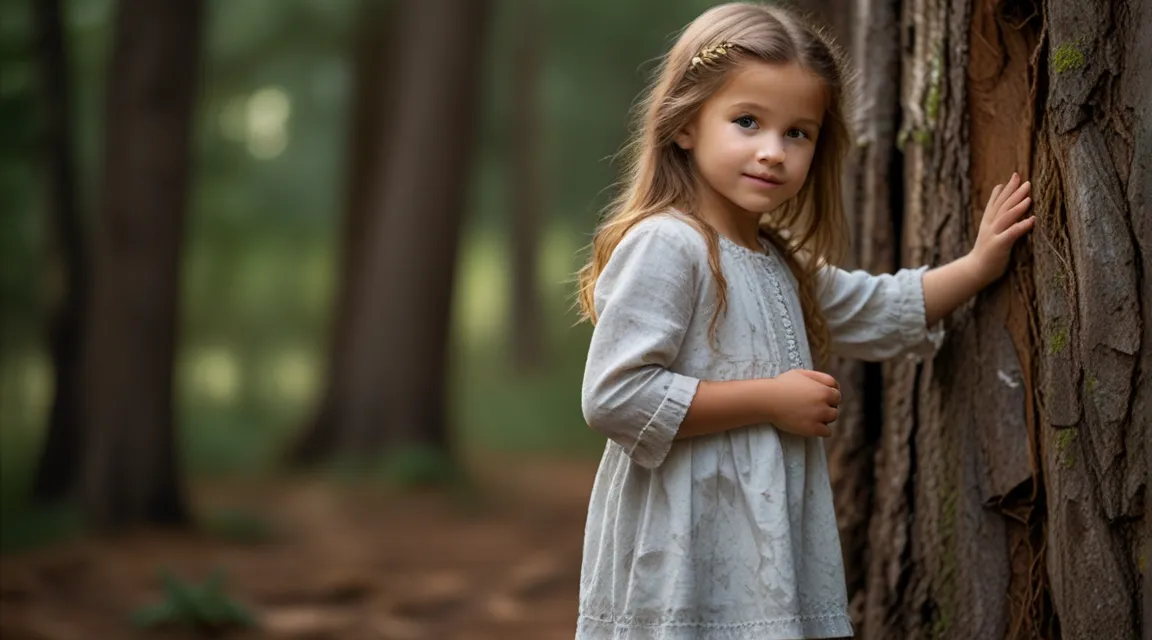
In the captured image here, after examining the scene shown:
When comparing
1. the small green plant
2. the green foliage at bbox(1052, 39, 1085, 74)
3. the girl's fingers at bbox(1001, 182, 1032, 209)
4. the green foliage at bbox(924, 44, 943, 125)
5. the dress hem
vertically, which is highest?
the green foliage at bbox(924, 44, 943, 125)

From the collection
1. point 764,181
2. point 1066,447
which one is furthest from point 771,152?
point 1066,447

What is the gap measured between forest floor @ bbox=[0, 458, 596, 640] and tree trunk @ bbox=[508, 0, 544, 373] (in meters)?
10.1

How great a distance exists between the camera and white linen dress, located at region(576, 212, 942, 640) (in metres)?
2.49

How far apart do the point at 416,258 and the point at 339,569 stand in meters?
3.76

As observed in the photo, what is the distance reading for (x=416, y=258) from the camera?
11.2m

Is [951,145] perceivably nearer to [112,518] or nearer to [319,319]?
[112,518]

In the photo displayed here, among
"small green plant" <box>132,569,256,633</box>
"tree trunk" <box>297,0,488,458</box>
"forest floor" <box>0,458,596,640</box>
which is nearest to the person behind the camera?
"small green plant" <box>132,569,256,633</box>

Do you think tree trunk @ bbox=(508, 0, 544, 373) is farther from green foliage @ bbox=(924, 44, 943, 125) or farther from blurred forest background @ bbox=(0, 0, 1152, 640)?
green foliage @ bbox=(924, 44, 943, 125)

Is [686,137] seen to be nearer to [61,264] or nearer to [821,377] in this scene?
[821,377]

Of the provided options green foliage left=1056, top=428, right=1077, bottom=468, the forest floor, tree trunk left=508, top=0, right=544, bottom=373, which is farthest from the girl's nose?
tree trunk left=508, top=0, right=544, bottom=373

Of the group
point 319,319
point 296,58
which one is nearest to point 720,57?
point 296,58

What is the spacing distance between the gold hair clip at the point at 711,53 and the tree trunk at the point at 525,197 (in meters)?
17.6

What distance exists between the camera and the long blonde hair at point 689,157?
261 centimetres

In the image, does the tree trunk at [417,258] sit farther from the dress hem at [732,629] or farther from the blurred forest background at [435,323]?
the dress hem at [732,629]
